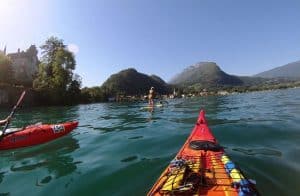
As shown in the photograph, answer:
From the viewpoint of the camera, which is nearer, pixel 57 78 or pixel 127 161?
pixel 127 161

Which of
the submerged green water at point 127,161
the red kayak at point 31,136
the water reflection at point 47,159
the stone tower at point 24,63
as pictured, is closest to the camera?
the submerged green water at point 127,161

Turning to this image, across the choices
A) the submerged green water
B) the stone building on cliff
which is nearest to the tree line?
the stone building on cliff

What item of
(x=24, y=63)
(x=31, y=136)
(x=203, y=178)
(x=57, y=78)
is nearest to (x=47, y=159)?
(x=31, y=136)

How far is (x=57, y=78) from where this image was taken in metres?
60.2

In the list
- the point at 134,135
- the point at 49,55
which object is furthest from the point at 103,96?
the point at 134,135

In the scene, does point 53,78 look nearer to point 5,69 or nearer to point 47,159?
point 5,69

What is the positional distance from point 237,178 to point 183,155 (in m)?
2.21

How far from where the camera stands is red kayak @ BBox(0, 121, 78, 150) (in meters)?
11.8

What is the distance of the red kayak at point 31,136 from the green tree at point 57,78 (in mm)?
48943

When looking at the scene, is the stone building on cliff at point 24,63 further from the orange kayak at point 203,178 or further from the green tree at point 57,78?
the orange kayak at point 203,178

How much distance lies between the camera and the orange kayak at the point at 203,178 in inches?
200

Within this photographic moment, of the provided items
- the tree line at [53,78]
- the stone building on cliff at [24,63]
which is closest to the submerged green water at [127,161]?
the tree line at [53,78]

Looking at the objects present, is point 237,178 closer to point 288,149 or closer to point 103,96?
point 288,149

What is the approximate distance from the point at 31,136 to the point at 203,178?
31.5 feet
